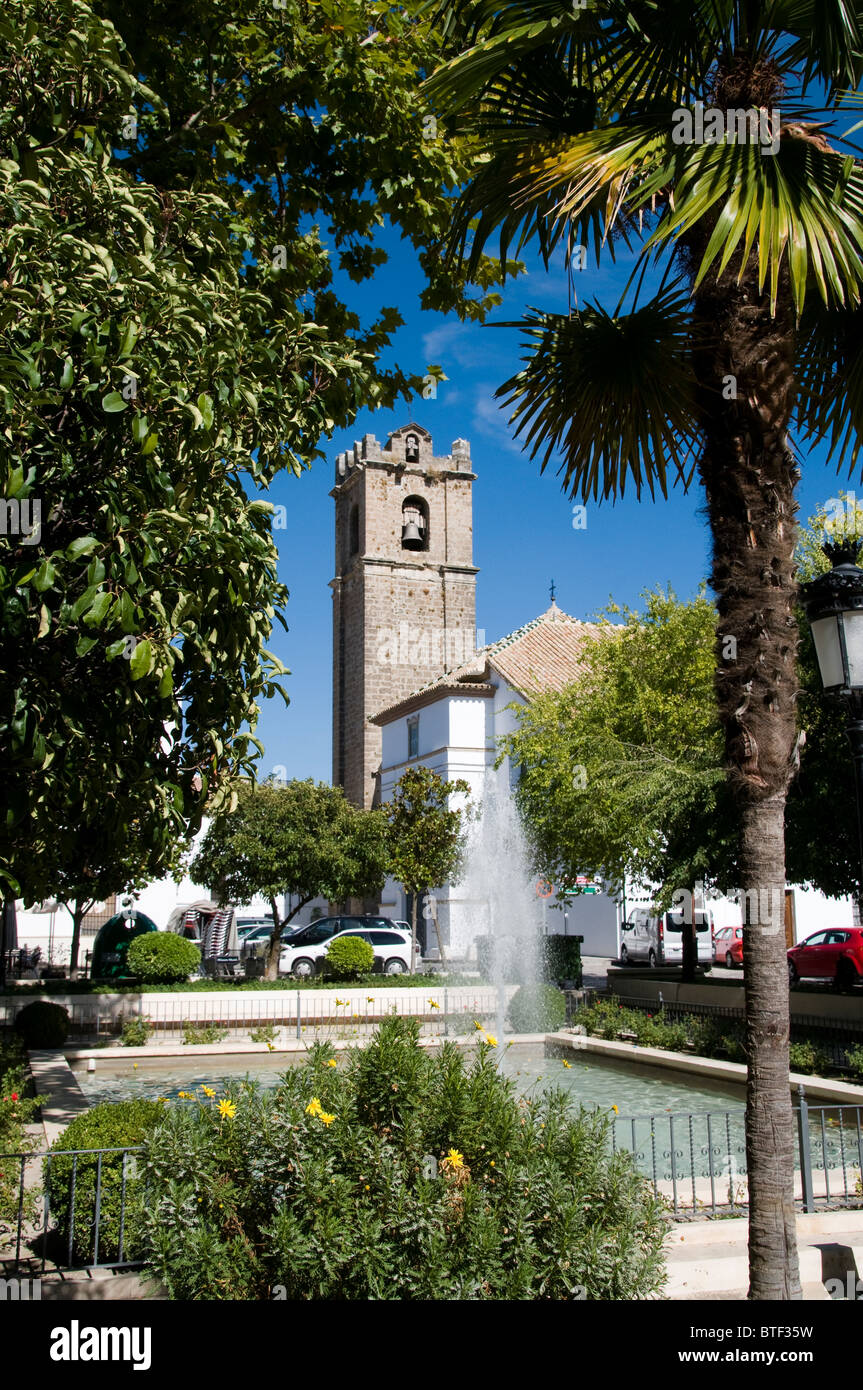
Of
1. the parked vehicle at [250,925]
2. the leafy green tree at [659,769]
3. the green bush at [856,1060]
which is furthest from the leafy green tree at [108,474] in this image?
the parked vehicle at [250,925]

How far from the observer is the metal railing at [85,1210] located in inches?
224

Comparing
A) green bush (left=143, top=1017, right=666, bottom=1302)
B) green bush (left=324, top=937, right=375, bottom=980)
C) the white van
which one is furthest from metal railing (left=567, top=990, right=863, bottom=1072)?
the white van

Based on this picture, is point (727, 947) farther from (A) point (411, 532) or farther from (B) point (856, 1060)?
(A) point (411, 532)

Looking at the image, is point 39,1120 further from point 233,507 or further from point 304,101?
point 304,101

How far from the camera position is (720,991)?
696 inches

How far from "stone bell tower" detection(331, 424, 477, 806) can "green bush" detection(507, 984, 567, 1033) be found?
1143 inches

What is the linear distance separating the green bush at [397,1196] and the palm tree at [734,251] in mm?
701

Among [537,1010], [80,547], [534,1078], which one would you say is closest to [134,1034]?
[534,1078]

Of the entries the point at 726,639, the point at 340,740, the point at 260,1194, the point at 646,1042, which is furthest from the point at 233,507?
the point at 340,740

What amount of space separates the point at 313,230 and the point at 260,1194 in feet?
26.2

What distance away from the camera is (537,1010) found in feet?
56.7

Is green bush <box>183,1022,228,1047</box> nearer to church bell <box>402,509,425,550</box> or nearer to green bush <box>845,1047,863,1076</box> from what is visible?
green bush <box>845,1047,863,1076</box>

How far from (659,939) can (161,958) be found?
17.3 metres

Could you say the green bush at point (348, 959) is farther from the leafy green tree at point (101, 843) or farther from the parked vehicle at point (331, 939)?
the leafy green tree at point (101, 843)
